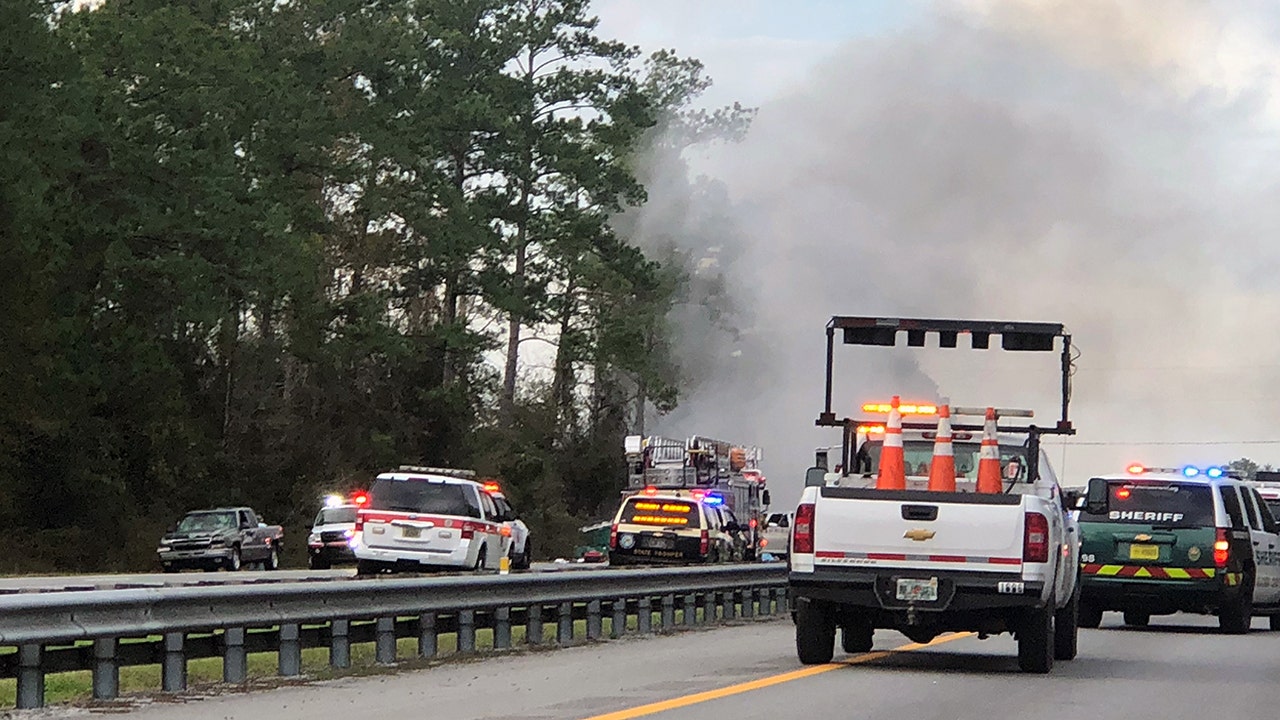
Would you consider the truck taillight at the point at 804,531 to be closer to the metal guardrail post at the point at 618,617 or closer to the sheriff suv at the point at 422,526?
the metal guardrail post at the point at 618,617

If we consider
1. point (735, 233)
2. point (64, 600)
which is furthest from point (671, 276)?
point (64, 600)

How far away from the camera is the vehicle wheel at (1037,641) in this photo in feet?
62.2

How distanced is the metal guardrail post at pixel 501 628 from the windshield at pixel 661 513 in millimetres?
21216

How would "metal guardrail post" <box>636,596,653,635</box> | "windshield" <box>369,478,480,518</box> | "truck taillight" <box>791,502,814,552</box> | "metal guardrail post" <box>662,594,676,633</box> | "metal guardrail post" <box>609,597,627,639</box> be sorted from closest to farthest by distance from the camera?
"truck taillight" <box>791,502,814,552</box> → "metal guardrail post" <box>609,597,627,639</box> → "metal guardrail post" <box>636,596,653,635</box> → "metal guardrail post" <box>662,594,676,633</box> → "windshield" <box>369,478,480,518</box>

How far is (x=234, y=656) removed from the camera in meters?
16.8

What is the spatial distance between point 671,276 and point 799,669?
65.1 m

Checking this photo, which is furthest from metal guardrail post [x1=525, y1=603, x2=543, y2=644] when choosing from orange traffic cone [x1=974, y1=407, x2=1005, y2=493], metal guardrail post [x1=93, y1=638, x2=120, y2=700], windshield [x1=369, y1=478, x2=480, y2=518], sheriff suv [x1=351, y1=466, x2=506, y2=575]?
windshield [x1=369, y1=478, x2=480, y2=518]

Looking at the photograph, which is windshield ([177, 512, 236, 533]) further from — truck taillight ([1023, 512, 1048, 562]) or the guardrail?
truck taillight ([1023, 512, 1048, 562])

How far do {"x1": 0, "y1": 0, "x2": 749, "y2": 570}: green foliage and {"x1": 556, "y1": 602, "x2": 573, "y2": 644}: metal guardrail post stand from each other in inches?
1228

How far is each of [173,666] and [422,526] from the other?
19521mm

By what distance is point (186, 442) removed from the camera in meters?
60.5

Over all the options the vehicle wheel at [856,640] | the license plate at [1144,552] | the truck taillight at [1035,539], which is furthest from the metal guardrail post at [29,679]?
the license plate at [1144,552]

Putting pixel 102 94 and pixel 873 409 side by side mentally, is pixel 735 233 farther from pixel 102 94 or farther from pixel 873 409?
A: pixel 873 409

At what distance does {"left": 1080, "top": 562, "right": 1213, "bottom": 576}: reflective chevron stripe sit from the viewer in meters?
27.3
